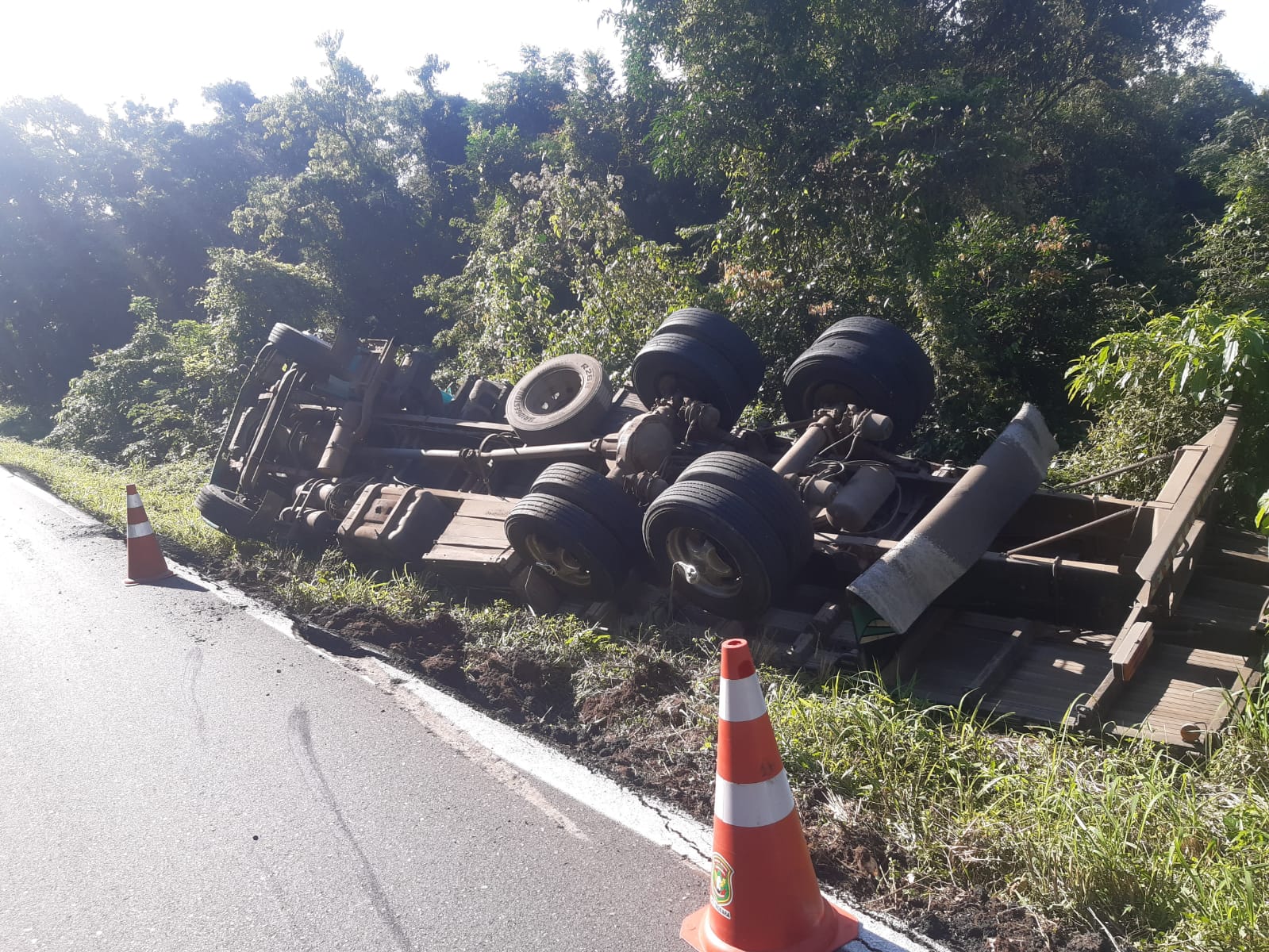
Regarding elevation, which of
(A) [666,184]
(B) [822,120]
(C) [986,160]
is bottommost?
(C) [986,160]

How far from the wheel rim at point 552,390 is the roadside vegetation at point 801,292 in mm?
1782

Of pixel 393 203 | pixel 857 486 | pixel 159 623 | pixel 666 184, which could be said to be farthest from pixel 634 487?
pixel 393 203

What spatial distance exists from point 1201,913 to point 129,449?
54.5 feet

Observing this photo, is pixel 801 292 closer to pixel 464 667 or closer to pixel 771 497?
pixel 771 497

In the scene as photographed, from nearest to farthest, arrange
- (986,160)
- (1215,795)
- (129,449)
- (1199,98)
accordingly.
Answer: (1215,795)
(986,160)
(129,449)
(1199,98)

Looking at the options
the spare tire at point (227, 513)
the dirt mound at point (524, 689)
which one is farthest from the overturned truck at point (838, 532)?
the dirt mound at point (524, 689)

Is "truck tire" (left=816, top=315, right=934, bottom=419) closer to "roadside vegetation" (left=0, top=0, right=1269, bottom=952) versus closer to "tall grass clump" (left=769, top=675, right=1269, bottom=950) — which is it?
"roadside vegetation" (left=0, top=0, right=1269, bottom=952)

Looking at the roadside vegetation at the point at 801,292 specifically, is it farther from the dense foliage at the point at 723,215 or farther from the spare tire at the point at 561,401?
the spare tire at the point at 561,401

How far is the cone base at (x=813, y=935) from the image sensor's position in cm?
282

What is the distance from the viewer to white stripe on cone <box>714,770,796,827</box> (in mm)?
2803

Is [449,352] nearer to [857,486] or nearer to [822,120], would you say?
[822,120]

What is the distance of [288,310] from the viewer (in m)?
17.5

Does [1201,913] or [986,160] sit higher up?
[986,160]

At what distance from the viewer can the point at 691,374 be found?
7.01 metres
